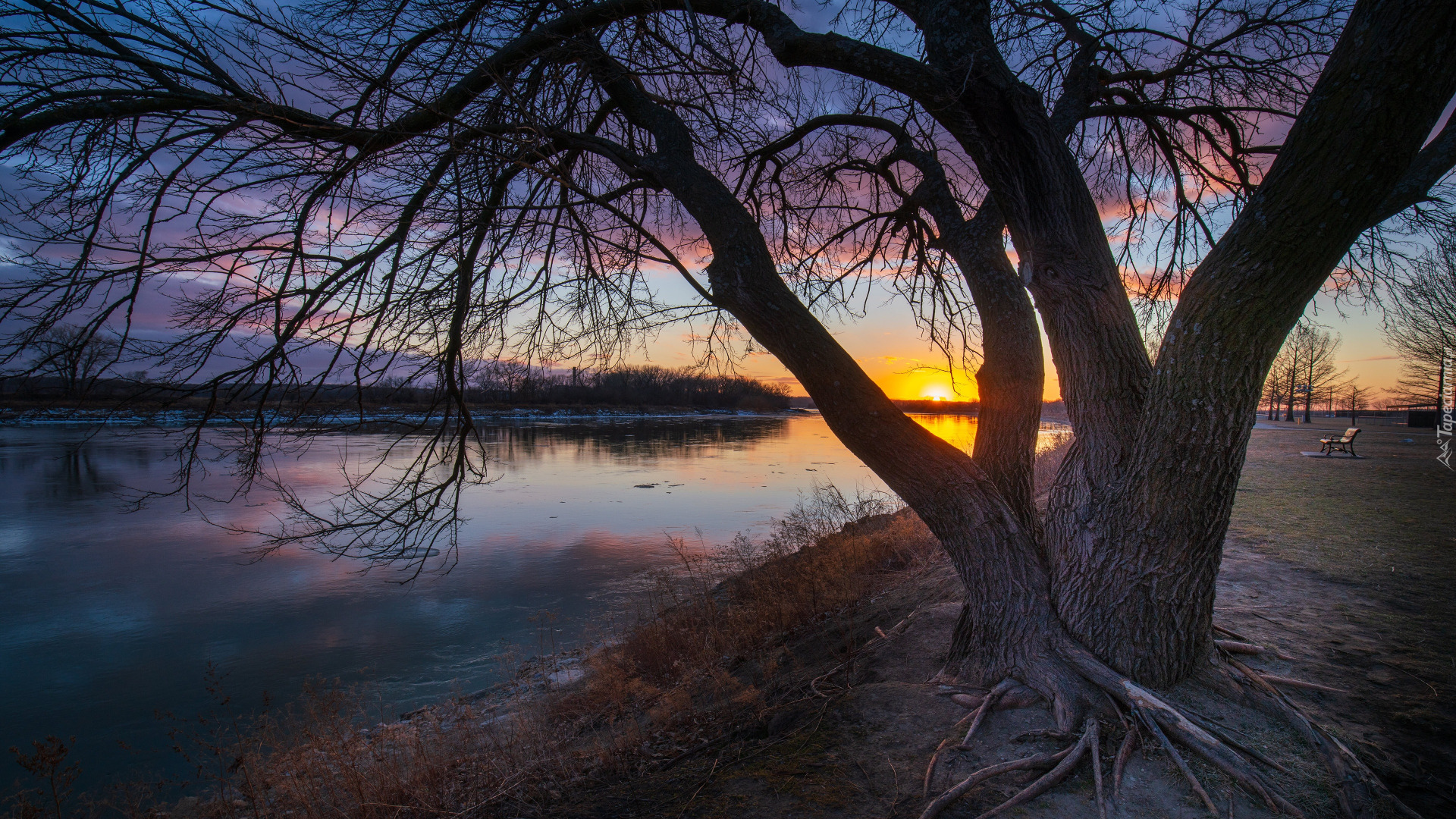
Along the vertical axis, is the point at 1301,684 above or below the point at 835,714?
above

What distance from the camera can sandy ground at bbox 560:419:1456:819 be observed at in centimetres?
273

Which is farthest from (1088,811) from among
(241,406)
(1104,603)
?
(241,406)

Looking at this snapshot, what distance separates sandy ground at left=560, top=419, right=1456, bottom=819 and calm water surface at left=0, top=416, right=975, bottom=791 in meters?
4.64

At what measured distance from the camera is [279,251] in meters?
3.44

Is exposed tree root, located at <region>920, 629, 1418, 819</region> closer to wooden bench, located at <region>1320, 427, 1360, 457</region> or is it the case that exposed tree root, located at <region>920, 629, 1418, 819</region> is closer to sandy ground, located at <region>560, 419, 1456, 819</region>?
sandy ground, located at <region>560, 419, 1456, 819</region>

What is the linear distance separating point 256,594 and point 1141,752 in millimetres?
12801

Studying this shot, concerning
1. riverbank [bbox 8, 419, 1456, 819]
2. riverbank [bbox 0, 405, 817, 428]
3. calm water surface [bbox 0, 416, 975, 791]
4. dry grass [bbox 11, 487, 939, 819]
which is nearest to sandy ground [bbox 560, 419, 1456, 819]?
riverbank [bbox 8, 419, 1456, 819]

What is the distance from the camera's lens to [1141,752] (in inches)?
111

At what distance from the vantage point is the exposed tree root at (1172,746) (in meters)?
2.55

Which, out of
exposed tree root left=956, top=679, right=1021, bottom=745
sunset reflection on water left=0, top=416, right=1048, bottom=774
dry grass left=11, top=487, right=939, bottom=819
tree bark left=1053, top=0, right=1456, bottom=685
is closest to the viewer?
tree bark left=1053, top=0, right=1456, bottom=685

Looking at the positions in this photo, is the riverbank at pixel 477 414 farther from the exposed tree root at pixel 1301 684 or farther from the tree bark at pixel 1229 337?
the exposed tree root at pixel 1301 684

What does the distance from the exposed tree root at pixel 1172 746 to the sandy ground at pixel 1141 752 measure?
5cm

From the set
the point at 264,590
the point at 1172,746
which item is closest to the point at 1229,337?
the point at 1172,746

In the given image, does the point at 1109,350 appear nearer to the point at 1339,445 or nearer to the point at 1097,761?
the point at 1097,761
